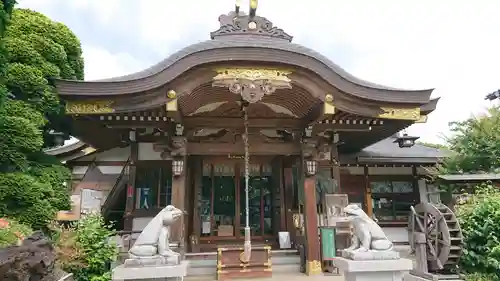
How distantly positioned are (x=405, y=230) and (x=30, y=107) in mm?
10764

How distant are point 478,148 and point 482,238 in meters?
4.57

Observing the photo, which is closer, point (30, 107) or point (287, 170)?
point (30, 107)

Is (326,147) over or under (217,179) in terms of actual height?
over

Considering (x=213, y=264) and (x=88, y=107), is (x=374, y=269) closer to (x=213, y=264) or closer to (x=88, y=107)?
(x=213, y=264)

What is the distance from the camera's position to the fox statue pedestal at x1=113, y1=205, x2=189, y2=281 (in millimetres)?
4625

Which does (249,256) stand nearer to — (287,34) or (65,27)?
(287,34)

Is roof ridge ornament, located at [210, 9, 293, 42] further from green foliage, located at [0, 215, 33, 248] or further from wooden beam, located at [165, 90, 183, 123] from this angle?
green foliage, located at [0, 215, 33, 248]

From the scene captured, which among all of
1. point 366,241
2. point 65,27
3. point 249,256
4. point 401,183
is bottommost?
point 249,256

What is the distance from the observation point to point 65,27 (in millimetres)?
8469

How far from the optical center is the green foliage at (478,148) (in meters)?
10.1

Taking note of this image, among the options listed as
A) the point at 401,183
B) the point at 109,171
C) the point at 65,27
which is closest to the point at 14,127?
the point at 65,27

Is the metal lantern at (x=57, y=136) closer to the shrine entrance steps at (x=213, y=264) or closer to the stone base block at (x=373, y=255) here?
the shrine entrance steps at (x=213, y=264)

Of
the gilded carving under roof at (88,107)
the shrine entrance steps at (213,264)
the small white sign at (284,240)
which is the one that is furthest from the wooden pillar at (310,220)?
the gilded carving under roof at (88,107)

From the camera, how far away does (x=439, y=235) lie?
656cm
